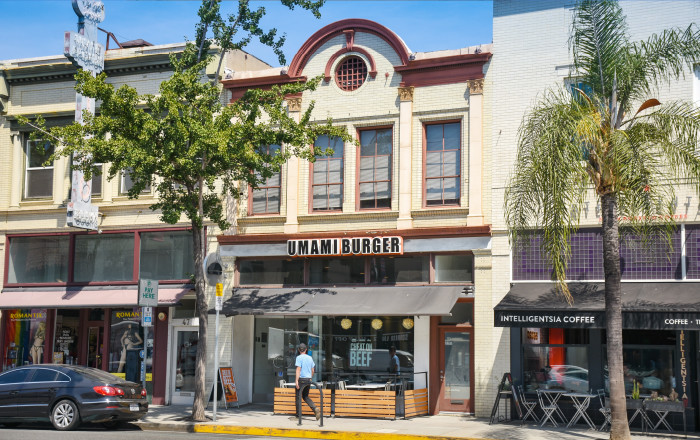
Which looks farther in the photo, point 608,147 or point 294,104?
point 294,104

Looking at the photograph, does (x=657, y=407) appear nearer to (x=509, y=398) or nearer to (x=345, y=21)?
(x=509, y=398)

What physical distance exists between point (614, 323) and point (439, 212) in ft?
21.5

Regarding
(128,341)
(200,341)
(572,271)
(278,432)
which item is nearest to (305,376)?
(278,432)

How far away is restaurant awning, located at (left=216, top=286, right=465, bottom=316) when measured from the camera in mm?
19484

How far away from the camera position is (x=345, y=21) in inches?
874

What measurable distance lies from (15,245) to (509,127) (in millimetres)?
15268

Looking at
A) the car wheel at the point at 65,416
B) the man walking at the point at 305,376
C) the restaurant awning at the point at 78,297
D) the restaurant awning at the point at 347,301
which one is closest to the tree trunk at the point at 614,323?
the restaurant awning at the point at 347,301

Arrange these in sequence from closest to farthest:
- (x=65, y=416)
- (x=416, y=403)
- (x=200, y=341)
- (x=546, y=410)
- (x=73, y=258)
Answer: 1. (x=65, y=416)
2. (x=546, y=410)
3. (x=200, y=341)
4. (x=416, y=403)
5. (x=73, y=258)

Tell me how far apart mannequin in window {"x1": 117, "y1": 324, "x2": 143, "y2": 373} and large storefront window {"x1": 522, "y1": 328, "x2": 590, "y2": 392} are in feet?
36.4

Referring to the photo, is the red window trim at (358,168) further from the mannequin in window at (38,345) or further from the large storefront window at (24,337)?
the mannequin in window at (38,345)

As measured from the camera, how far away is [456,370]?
20297 millimetres

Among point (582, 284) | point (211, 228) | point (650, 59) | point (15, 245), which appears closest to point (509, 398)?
point (582, 284)

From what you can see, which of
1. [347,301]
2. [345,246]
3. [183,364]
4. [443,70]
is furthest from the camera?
[183,364]

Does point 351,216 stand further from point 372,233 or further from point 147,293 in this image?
point 147,293
